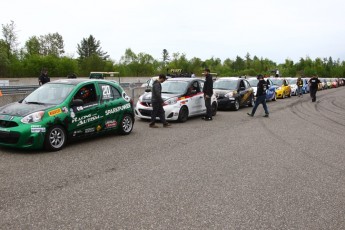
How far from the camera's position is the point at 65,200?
15.5 feet

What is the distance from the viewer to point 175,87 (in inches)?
544

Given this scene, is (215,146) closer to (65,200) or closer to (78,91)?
(78,91)

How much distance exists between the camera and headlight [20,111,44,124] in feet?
23.9

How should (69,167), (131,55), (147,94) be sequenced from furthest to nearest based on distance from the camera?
(131,55) → (147,94) → (69,167)

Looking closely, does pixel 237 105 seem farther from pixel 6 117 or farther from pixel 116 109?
pixel 6 117

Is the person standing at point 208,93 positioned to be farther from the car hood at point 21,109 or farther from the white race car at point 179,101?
the car hood at point 21,109

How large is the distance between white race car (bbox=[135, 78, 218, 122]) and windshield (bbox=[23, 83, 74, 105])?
4625 mm

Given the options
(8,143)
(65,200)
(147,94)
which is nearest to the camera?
(65,200)

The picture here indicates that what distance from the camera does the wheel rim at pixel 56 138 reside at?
7618mm

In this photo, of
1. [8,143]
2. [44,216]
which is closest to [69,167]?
[8,143]

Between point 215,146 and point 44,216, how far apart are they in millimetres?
5160

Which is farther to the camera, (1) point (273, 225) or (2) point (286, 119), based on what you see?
(2) point (286, 119)

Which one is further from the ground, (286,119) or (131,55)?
(131,55)

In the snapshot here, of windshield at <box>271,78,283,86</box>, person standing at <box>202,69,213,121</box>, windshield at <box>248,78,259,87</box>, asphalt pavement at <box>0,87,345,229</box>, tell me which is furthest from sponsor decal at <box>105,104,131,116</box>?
windshield at <box>271,78,283,86</box>
